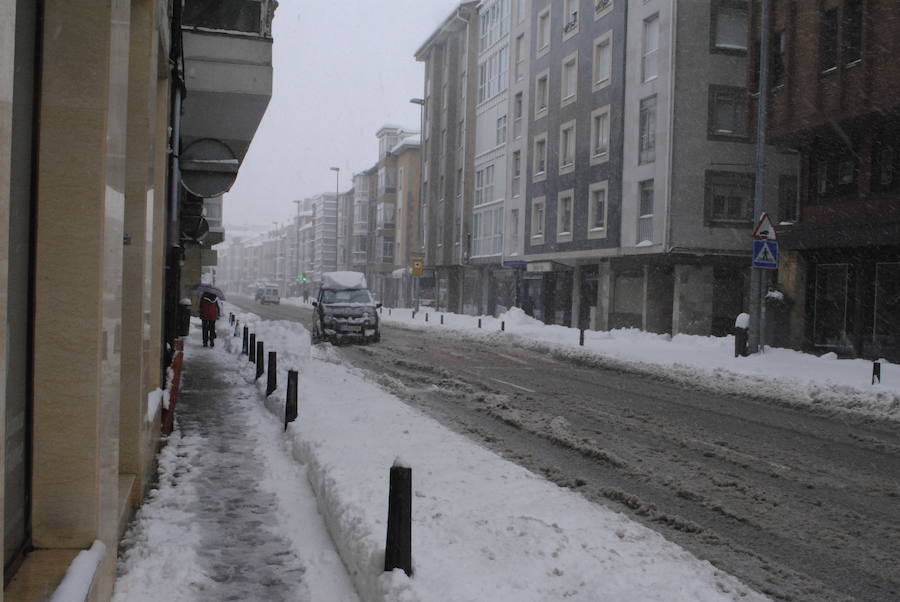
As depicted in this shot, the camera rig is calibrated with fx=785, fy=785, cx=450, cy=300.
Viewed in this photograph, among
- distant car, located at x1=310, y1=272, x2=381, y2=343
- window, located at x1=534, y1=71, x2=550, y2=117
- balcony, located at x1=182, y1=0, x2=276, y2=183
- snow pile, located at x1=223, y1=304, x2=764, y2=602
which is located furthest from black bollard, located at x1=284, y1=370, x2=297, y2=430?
window, located at x1=534, y1=71, x2=550, y2=117

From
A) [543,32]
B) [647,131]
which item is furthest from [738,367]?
[543,32]

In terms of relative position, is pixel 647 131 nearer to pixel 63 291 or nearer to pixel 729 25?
pixel 729 25

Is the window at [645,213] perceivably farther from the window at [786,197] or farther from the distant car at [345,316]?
the distant car at [345,316]

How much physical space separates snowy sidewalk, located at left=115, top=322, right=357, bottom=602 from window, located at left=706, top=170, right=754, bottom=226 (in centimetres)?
2161

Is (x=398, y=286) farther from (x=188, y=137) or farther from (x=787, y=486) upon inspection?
(x=787, y=486)

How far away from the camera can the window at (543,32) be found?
36.2m

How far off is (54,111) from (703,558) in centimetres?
Answer: 439

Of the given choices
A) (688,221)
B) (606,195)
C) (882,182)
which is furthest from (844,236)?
(606,195)

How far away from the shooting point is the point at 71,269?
3490 millimetres

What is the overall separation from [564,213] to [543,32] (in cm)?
913

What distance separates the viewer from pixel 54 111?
11.3 ft

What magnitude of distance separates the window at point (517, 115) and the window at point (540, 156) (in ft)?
9.15

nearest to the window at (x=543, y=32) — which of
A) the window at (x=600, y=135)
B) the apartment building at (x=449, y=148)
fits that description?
the window at (x=600, y=135)

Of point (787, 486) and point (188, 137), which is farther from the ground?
point (188, 137)
